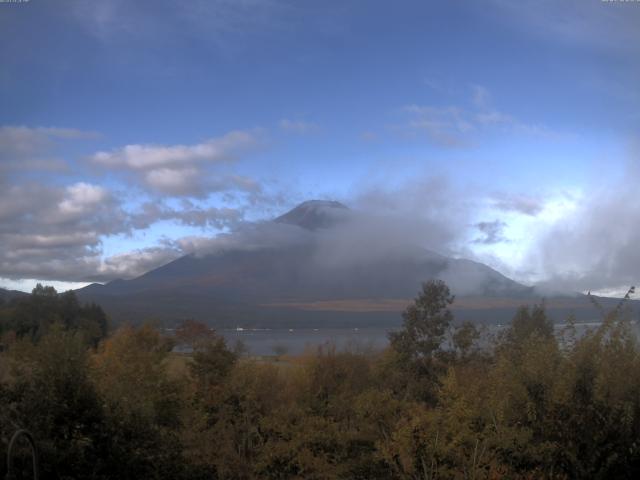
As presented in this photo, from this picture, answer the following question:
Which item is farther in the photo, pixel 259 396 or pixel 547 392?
pixel 259 396

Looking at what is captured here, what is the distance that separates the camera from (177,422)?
58.7 ft

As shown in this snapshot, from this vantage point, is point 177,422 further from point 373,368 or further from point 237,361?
point 373,368

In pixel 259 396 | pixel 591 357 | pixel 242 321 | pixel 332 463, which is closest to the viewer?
pixel 591 357

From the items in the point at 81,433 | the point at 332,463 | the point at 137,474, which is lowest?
the point at 332,463

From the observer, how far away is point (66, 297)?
51750mm

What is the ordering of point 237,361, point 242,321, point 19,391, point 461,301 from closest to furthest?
point 19,391 → point 237,361 → point 461,301 → point 242,321

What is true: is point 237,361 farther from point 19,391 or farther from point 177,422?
point 19,391

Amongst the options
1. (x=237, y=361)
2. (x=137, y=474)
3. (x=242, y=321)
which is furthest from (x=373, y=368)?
(x=242, y=321)

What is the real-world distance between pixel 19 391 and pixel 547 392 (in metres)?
8.83

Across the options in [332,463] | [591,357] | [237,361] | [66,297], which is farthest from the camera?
[66,297]

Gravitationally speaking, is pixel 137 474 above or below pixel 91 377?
below

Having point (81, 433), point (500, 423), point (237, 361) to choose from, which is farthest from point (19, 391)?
point (237, 361)

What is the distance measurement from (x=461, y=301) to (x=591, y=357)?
7600cm

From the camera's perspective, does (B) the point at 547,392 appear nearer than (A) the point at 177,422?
Yes
